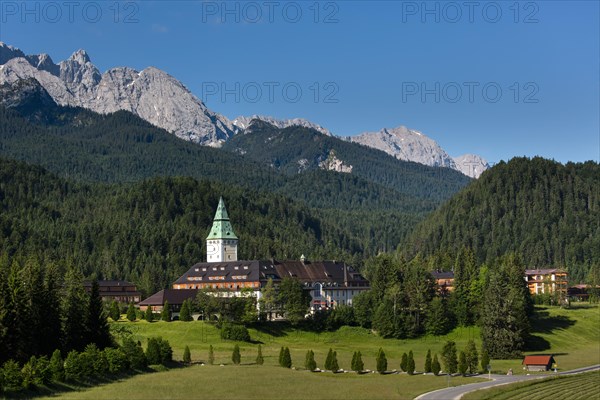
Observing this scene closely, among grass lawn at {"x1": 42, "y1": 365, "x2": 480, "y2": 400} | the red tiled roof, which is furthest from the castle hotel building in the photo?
grass lawn at {"x1": 42, "y1": 365, "x2": 480, "y2": 400}

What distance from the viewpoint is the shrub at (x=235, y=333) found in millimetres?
147625

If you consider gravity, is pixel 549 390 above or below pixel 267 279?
below

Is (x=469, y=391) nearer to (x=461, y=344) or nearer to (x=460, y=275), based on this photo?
(x=461, y=344)

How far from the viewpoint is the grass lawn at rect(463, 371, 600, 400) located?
96688mm

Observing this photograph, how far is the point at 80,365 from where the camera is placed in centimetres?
9850

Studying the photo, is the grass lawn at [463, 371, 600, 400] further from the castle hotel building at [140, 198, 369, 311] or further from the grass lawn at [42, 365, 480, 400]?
the castle hotel building at [140, 198, 369, 311]

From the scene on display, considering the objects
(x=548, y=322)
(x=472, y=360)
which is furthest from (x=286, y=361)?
(x=548, y=322)

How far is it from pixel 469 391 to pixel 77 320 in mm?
47816

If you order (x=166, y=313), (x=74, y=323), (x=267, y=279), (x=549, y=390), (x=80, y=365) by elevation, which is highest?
(x=267, y=279)

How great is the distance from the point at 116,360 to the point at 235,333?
43922mm

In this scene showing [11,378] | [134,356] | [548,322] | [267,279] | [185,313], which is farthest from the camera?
[267,279]

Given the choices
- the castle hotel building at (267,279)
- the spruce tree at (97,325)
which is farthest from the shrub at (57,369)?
the castle hotel building at (267,279)

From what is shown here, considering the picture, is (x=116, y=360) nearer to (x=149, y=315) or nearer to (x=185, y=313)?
(x=149, y=315)

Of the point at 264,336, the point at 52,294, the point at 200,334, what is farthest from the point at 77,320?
the point at 264,336
